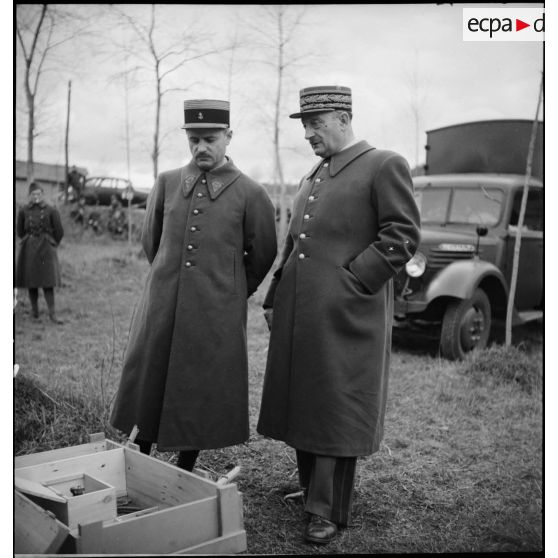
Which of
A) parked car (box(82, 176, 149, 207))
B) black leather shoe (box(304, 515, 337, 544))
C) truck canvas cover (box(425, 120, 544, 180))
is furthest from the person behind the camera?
parked car (box(82, 176, 149, 207))

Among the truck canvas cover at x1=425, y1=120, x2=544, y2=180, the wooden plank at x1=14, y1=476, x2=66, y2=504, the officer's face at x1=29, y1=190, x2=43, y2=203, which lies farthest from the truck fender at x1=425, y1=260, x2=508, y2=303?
the wooden plank at x1=14, y1=476, x2=66, y2=504

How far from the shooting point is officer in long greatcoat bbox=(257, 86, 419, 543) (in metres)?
2.89

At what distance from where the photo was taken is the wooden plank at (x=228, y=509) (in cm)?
239

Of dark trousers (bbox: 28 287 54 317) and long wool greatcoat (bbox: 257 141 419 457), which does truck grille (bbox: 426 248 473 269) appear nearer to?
long wool greatcoat (bbox: 257 141 419 457)

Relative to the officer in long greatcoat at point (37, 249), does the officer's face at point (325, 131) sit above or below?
above

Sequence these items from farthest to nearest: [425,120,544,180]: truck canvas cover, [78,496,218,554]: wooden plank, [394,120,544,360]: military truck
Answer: [425,120,544,180]: truck canvas cover, [394,120,544,360]: military truck, [78,496,218,554]: wooden plank

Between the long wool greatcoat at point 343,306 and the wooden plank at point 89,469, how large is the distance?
716mm

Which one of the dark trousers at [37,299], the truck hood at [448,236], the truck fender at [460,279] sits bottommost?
the dark trousers at [37,299]

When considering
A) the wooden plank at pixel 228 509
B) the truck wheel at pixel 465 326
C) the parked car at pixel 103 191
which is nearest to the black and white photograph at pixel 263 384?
the wooden plank at pixel 228 509

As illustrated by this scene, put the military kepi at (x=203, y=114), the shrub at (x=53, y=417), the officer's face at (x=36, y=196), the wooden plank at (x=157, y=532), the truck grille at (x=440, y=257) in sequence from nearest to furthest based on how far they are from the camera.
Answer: the wooden plank at (x=157, y=532), the military kepi at (x=203, y=114), the shrub at (x=53, y=417), the truck grille at (x=440, y=257), the officer's face at (x=36, y=196)

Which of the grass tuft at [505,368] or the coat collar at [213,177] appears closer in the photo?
the coat collar at [213,177]

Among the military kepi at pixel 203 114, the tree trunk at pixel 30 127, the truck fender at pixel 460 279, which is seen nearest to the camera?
the military kepi at pixel 203 114

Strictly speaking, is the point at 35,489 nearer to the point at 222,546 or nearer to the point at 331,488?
the point at 222,546

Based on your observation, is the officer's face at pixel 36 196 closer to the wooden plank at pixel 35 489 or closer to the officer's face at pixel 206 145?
the officer's face at pixel 206 145
